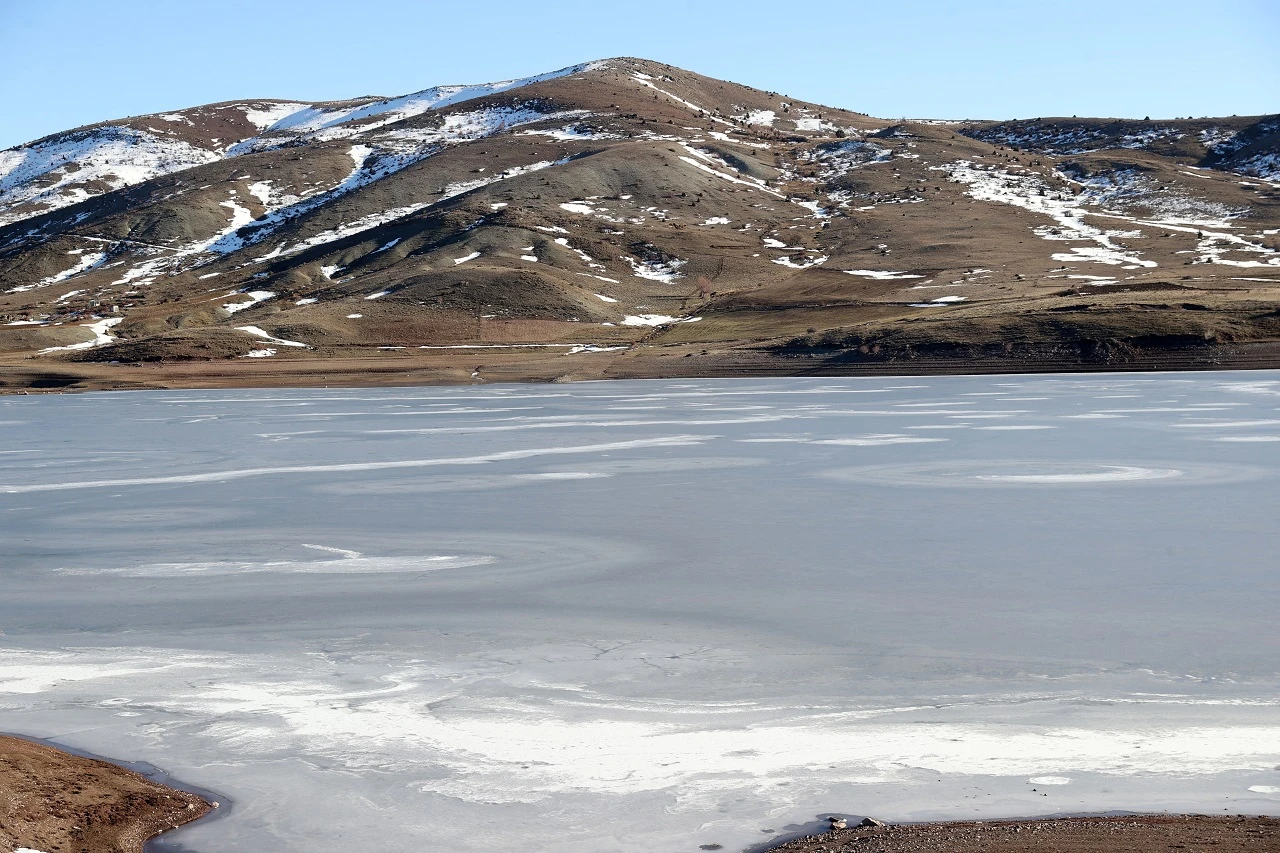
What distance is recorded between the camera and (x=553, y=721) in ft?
35.8

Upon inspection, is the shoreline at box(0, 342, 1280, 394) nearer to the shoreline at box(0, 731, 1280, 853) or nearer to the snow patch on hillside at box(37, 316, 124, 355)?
the snow patch on hillside at box(37, 316, 124, 355)

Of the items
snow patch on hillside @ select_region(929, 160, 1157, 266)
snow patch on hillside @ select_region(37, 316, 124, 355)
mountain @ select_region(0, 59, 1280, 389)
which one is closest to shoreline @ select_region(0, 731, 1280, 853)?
mountain @ select_region(0, 59, 1280, 389)

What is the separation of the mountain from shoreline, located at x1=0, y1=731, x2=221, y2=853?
60.6 meters

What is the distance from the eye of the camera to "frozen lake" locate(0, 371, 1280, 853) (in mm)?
9164

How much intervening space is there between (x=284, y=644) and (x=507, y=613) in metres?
2.66

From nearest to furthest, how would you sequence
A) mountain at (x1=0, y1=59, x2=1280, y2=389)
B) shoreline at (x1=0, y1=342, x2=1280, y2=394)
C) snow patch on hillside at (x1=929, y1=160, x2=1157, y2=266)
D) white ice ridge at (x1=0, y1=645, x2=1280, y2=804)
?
white ice ridge at (x1=0, y1=645, x2=1280, y2=804) → shoreline at (x1=0, y1=342, x2=1280, y2=394) → mountain at (x1=0, y1=59, x2=1280, y2=389) → snow patch on hillside at (x1=929, y1=160, x2=1157, y2=266)

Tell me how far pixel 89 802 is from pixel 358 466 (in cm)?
2113

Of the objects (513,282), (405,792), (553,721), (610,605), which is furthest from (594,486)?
(513,282)

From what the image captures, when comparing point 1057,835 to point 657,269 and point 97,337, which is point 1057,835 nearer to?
point 97,337

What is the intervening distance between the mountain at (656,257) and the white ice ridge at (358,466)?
122 feet

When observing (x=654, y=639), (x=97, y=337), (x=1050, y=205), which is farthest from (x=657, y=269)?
(x=654, y=639)

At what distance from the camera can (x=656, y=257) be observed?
399 feet

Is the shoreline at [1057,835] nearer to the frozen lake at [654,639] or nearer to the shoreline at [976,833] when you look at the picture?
the shoreline at [976,833]

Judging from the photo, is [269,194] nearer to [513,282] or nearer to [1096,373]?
[513,282]
